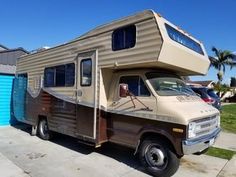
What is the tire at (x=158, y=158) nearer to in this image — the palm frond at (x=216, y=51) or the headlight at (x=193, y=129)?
the headlight at (x=193, y=129)

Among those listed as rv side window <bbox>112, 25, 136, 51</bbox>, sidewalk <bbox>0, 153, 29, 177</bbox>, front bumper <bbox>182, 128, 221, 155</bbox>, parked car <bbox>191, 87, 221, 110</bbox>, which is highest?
rv side window <bbox>112, 25, 136, 51</bbox>

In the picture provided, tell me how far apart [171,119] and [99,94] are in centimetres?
220

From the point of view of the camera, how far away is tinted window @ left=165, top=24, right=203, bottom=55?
634cm

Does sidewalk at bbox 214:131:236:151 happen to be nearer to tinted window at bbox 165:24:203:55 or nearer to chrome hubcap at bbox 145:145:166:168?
tinted window at bbox 165:24:203:55

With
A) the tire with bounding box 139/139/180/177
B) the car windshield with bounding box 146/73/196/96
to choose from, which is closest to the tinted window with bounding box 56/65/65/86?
the car windshield with bounding box 146/73/196/96

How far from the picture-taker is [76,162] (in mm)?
7168

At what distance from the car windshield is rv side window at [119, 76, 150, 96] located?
21 cm

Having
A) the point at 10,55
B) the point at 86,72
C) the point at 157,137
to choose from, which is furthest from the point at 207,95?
the point at 10,55

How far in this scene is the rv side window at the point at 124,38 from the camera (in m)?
6.51

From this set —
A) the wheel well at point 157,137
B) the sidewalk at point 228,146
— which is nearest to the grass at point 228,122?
the sidewalk at point 228,146

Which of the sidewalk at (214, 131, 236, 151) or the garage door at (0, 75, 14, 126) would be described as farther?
the garage door at (0, 75, 14, 126)

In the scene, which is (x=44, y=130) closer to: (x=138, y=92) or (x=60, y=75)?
(x=60, y=75)

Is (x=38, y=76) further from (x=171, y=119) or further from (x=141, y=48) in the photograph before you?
(x=171, y=119)

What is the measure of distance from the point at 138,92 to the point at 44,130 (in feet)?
15.7
